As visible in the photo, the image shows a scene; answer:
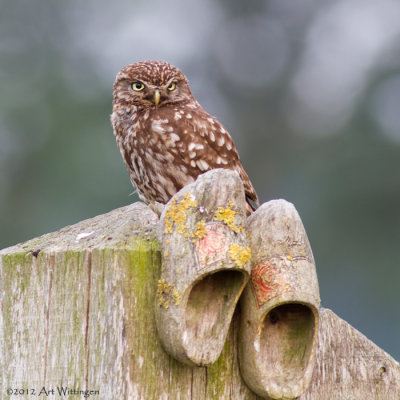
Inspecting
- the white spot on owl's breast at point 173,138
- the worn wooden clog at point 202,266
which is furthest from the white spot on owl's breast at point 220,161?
the worn wooden clog at point 202,266

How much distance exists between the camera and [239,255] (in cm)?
219

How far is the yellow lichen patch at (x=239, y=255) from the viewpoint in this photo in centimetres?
218

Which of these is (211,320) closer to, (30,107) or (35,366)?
(35,366)

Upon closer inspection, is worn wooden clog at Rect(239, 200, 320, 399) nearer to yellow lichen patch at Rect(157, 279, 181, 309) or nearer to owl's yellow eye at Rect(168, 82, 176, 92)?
yellow lichen patch at Rect(157, 279, 181, 309)

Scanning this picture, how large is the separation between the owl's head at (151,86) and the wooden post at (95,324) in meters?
1.97

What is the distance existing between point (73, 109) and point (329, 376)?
9447 mm

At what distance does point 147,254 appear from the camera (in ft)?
7.42

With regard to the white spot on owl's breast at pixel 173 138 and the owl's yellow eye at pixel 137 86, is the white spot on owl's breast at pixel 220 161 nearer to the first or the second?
the white spot on owl's breast at pixel 173 138

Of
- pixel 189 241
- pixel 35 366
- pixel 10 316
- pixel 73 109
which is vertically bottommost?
pixel 35 366

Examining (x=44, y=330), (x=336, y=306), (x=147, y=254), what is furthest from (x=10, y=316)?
(x=336, y=306)

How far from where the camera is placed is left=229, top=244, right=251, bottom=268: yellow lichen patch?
218 centimetres

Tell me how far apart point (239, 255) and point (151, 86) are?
232 centimetres

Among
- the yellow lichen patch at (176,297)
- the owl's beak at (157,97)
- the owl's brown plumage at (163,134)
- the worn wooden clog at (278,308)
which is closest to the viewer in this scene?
the yellow lichen patch at (176,297)

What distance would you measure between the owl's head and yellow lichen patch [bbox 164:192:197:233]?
2.10 m
